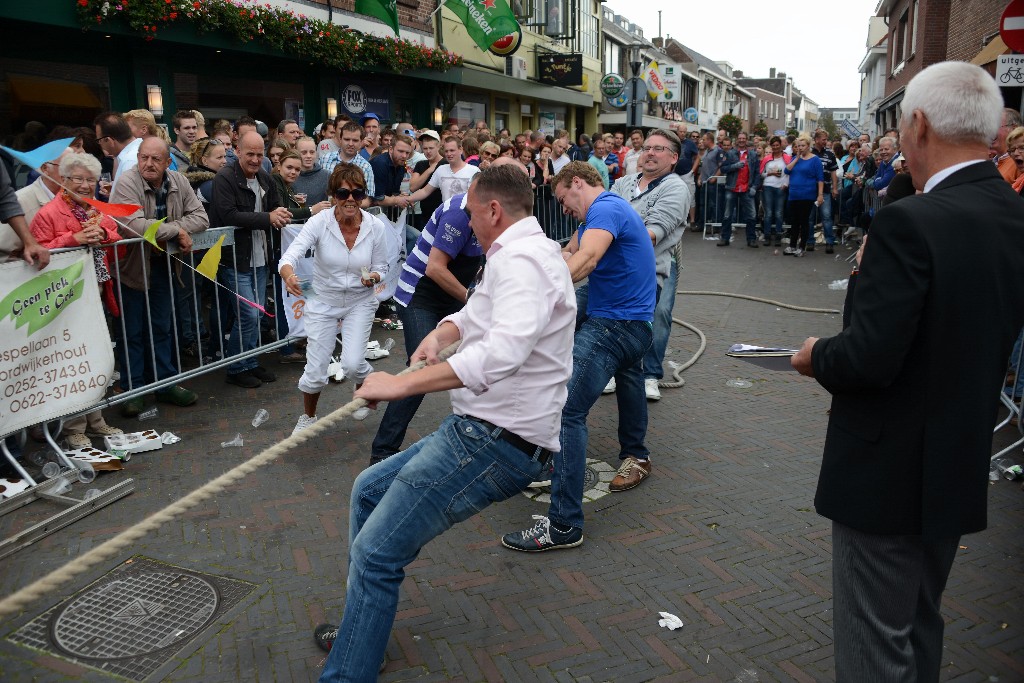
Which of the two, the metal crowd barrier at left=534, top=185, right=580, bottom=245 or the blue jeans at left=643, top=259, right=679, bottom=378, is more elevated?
the metal crowd barrier at left=534, top=185, right=580, bottom=245

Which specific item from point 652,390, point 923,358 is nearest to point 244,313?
point 652,390

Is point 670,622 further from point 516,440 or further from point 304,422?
point 304,422

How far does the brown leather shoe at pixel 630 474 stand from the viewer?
496 cm

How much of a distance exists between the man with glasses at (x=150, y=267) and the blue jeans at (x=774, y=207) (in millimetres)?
11897

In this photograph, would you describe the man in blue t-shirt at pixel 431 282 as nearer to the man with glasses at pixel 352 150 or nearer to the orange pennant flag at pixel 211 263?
the orange pennant flag at pixel 211 263

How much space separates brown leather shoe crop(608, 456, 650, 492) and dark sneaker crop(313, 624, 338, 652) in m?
2.14

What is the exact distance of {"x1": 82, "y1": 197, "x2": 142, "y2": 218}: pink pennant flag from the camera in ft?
17.6

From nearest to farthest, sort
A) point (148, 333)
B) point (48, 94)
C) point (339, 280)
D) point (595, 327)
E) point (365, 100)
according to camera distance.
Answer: point (595, 327), point (339, 280), point (148, 333), point (48, 94), point (365, 100)

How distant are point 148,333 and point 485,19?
12.3m

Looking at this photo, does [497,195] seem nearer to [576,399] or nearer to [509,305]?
[509,305]

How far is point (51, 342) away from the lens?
16.3 ft

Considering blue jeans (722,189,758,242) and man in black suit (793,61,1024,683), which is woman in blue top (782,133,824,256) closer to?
blue jeans (722,189,758,242)

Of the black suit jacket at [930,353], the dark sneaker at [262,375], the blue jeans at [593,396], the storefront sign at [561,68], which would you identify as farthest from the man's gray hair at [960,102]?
the storefront sign at [561,68]

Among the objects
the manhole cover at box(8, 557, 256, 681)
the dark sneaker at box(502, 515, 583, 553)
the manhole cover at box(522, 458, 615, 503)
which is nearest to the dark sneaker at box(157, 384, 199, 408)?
the manhole cover at box(8, 557, 256, 681)
